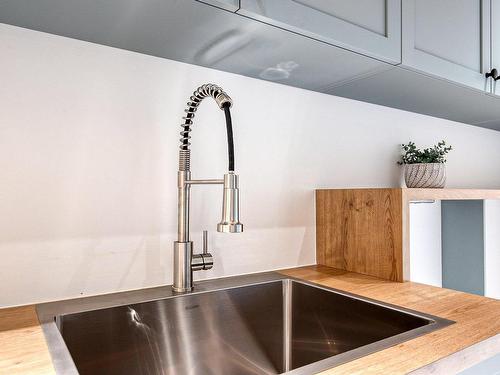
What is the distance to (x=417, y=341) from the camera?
2.23 feet

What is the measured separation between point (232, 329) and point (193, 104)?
0.62 meters

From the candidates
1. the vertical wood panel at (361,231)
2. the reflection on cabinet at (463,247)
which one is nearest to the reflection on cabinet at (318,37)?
the vertical wood panel at (361,231)

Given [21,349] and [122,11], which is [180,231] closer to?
[21,349]

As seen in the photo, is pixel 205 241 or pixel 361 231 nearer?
pixel 205 241

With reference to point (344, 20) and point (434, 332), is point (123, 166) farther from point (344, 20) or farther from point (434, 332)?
point (434, 332)

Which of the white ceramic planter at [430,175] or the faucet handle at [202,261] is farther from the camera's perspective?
the white ceramic planter at [430,175]

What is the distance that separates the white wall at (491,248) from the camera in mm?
1874

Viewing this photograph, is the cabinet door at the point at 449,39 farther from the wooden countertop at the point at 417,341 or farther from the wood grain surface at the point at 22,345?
the wood grain surface at the point at 22,345

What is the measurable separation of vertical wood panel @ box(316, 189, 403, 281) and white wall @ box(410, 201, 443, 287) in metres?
0.62

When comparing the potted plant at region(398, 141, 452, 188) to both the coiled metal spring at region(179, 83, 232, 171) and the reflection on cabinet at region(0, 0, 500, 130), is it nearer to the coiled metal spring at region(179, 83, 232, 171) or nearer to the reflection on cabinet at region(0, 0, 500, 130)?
the reflection on cabinet at region(0, 0, 500, 130)

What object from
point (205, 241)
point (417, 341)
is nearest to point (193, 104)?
point (205, 241)

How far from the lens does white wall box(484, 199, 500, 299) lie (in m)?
1.87

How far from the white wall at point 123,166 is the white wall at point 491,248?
41.3 inches

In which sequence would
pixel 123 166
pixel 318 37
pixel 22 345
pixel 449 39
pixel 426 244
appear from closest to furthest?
pixel 22 345 → pixel 318 37 → pixel 123 166 → pixel 449 39 → pixel 426 244
